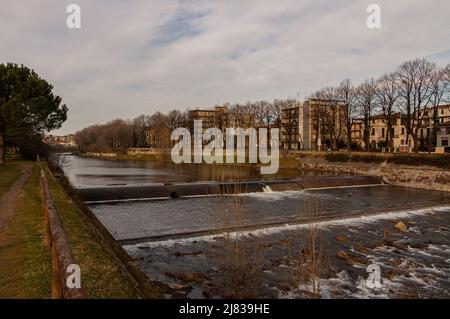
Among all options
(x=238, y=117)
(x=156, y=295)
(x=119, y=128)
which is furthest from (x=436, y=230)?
(x=119, y=128)

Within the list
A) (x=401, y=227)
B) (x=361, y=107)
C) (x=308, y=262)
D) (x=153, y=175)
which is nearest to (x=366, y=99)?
(x=361, y=107)

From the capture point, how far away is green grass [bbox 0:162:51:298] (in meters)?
6.30

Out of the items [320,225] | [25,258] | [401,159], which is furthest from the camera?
[401,159]

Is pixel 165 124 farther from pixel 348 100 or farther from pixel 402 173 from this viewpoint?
pixel 402 173

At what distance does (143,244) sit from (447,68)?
43265mm

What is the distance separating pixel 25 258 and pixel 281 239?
8.68m

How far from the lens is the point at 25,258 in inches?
308

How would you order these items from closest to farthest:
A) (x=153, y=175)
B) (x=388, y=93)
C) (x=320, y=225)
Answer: (x=320, y=225) → (x=153, y=175) → (x=388, y=93)

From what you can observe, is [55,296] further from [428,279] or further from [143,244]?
[428,279]

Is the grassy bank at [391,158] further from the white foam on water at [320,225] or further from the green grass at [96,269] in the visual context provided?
the green grass at [96,269]

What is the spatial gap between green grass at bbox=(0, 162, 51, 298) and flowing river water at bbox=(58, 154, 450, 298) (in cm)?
292

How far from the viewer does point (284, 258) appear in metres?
11.2

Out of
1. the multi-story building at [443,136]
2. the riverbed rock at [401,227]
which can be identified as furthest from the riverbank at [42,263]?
the multi-story building at [443,136]

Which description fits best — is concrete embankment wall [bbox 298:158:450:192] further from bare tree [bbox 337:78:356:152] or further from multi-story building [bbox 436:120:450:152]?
multi-story building [bbox 436:120:450:152]
